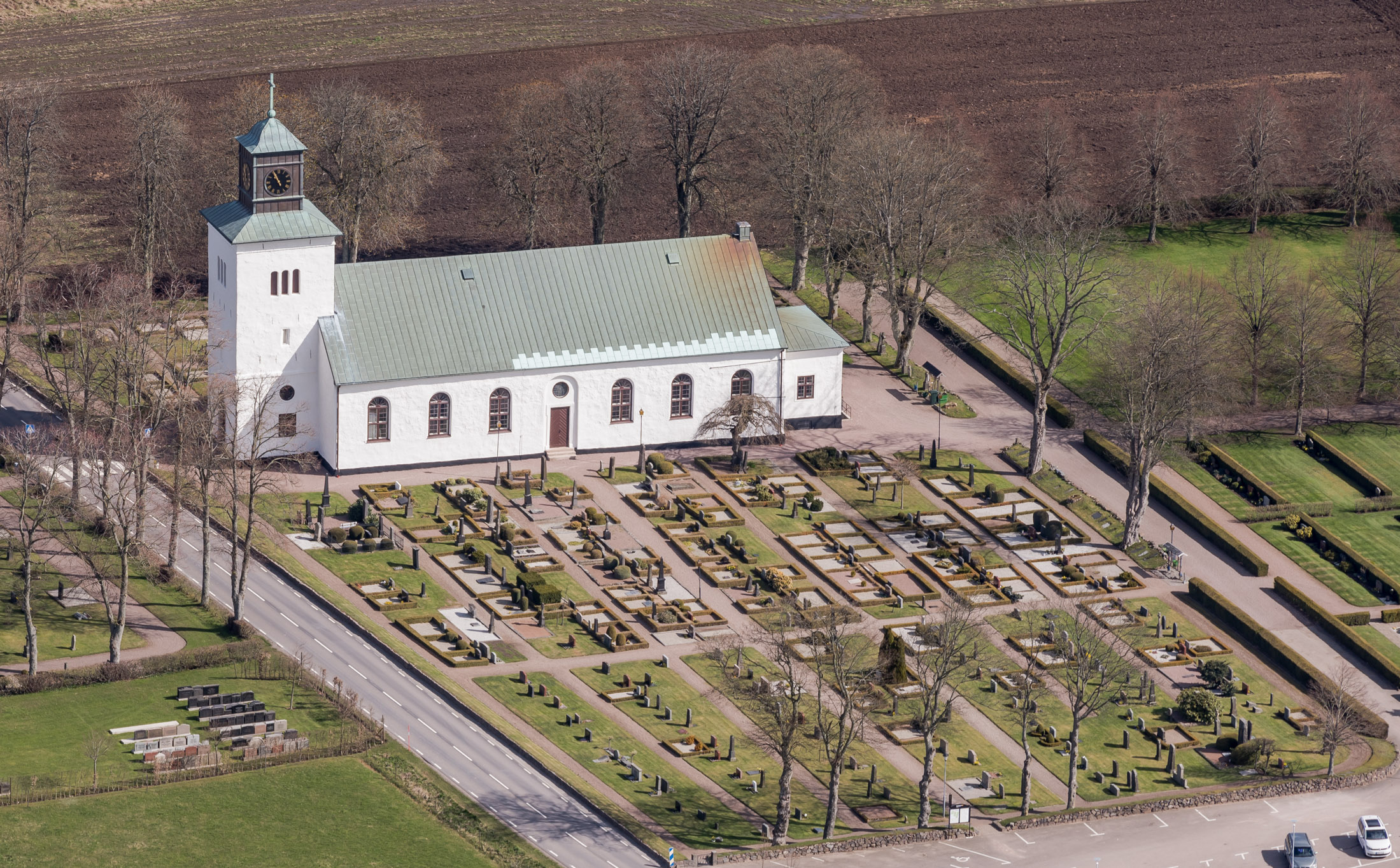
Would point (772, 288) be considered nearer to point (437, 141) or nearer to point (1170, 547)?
point (437, 141)

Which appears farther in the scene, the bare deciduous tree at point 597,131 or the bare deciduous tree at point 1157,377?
the bare deciduous tree at point 597,131

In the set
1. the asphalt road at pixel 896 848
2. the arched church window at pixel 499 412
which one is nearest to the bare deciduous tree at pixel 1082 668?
the asphalt road at pixel 896 848

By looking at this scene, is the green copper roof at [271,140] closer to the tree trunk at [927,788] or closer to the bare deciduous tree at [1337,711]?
the tree trunk at [927,788]

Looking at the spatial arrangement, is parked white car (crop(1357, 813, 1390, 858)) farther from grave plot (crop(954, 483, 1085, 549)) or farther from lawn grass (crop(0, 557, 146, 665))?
lawn grass (crop(0, 557, 146, 665))

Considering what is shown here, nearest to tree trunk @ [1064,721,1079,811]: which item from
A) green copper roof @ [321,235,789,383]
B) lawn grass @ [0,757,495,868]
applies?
lawn grass @ [0,757,495,868]

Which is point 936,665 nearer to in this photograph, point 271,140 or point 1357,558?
point 1357,558

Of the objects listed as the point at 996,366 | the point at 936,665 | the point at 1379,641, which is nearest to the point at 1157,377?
the point at 1379,641
